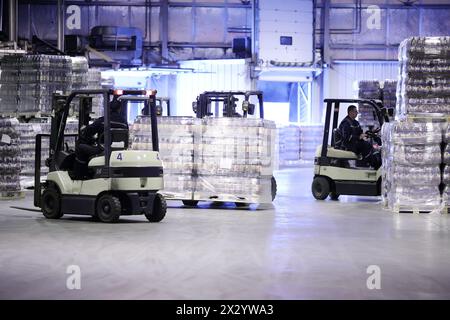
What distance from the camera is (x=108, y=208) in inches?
459

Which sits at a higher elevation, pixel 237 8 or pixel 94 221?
pixel 237 8

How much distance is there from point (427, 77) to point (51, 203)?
5980mm

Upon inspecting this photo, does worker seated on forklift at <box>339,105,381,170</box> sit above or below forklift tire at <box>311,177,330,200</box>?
above

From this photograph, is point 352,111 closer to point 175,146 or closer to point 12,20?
point 175,146

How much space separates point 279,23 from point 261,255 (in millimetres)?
19326

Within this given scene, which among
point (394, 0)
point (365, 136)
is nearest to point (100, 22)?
point (394, 0)

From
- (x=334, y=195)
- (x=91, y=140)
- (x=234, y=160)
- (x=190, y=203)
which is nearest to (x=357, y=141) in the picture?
(x=334, y=195)

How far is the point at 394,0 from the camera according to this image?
28672 mm

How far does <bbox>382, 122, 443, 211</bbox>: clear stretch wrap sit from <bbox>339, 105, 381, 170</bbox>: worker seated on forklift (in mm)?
2277

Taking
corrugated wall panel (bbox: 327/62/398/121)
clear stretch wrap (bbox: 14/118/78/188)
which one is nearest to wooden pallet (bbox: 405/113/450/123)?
clear stretch wrap (bbox: 14/118/78/188)

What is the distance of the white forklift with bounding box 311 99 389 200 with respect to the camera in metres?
15.9

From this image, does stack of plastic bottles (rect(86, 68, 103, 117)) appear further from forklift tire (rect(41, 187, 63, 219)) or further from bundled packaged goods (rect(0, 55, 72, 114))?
forklift tire (rect(41, 187, 63, 219))

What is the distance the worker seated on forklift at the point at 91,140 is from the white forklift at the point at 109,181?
0.05 metres
